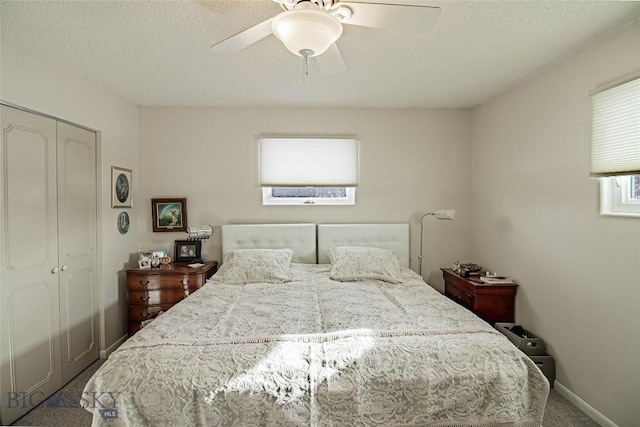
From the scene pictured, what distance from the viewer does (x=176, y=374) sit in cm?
150

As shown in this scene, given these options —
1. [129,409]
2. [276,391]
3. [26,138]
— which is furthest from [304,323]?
[26,138]

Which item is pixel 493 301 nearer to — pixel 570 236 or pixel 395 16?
pixel 570 236

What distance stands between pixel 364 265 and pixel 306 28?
220 cm

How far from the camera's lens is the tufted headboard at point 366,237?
3.58 meters

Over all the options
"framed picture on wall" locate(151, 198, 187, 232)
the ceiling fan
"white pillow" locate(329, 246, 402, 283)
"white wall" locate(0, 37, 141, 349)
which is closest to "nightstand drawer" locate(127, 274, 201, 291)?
"white wall" locate(0, 37, 141, 349)

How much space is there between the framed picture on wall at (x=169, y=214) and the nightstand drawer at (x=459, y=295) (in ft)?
9.83

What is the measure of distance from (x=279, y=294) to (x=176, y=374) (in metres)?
1.12

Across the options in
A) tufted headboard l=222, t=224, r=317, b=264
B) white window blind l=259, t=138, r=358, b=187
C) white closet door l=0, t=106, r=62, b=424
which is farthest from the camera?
white window blind l=259, t=138, r=358, b=187

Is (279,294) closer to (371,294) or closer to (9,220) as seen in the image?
(371,294)

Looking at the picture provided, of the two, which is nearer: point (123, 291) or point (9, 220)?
point (9, 220)

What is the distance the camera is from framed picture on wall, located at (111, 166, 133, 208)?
10.2ft

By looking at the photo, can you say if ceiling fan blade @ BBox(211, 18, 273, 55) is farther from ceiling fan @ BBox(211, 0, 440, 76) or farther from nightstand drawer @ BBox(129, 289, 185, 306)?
nightstand drawer @ BBox(129, 289, 185, 306)

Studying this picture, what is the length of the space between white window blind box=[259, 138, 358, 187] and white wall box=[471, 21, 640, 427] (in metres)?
1.55

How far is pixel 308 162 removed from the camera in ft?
12.0
